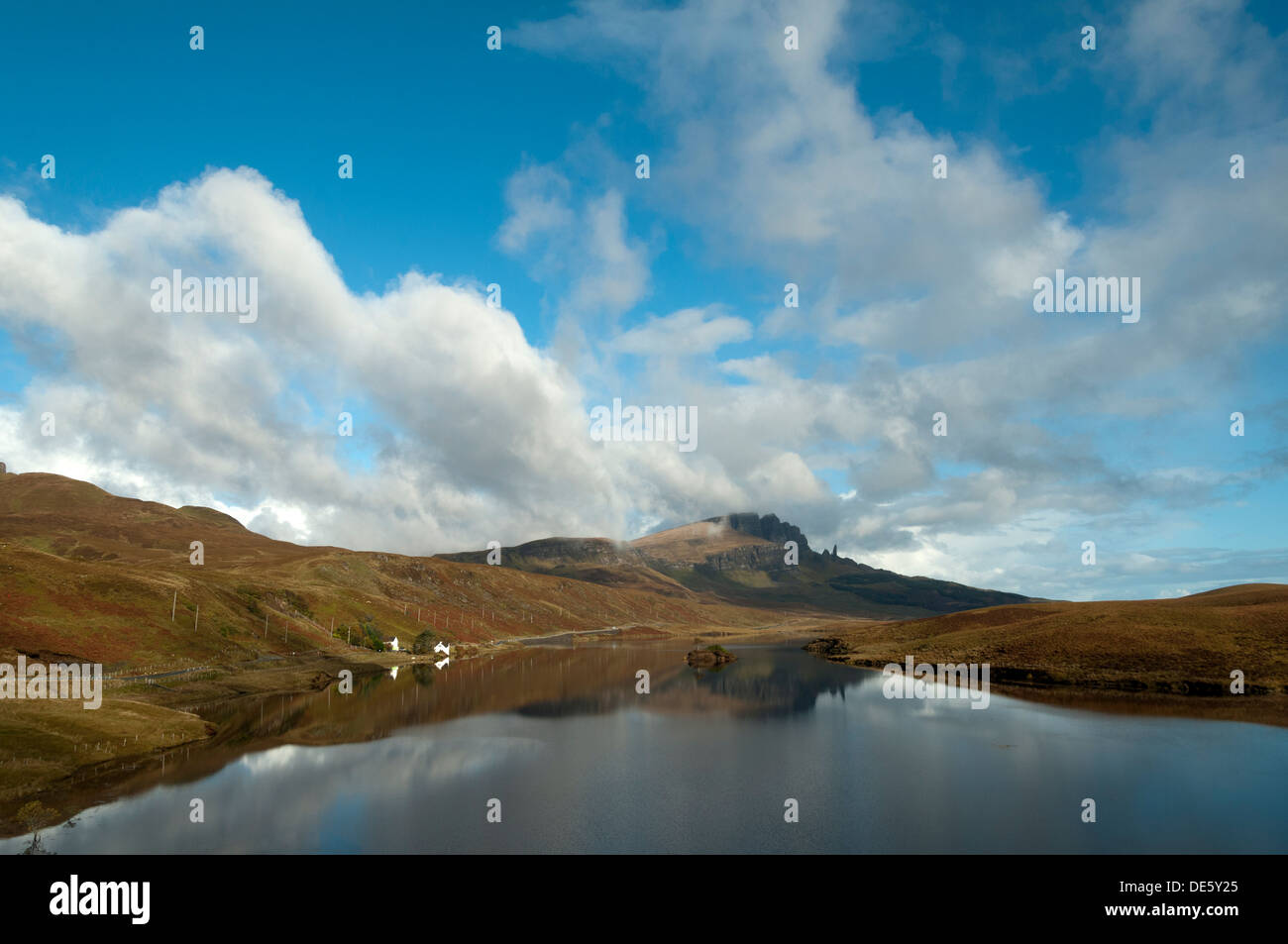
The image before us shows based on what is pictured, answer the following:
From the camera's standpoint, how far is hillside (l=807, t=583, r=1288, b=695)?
91562mm

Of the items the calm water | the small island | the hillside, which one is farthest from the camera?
the small island

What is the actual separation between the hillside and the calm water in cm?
2477

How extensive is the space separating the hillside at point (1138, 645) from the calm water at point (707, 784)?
24.8 m

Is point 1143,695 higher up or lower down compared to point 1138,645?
lower down

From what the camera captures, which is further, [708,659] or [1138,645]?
[708,659]

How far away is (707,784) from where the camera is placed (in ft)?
165

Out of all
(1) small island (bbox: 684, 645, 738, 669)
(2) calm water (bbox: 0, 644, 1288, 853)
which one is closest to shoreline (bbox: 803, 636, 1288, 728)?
(2) calm water (bbox: 0, 644, 1288, 853)

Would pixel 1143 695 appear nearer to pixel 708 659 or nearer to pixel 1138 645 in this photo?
pixel 1138 645

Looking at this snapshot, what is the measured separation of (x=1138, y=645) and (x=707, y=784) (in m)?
92.9

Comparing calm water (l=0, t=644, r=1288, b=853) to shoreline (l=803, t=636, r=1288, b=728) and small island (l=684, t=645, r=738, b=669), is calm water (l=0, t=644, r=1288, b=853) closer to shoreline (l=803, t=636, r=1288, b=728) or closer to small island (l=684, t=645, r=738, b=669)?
shoreline (l=803, t=636, r=1288, b=728)

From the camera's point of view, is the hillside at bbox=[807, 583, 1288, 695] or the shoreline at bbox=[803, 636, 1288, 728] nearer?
the shoreline at bbox=[803, 636, 1288, 728]

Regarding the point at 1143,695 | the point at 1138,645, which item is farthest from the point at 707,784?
the point at 1138,645

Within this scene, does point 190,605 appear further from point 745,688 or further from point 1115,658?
point 1115,658

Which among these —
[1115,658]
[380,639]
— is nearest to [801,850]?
[1115,658]
